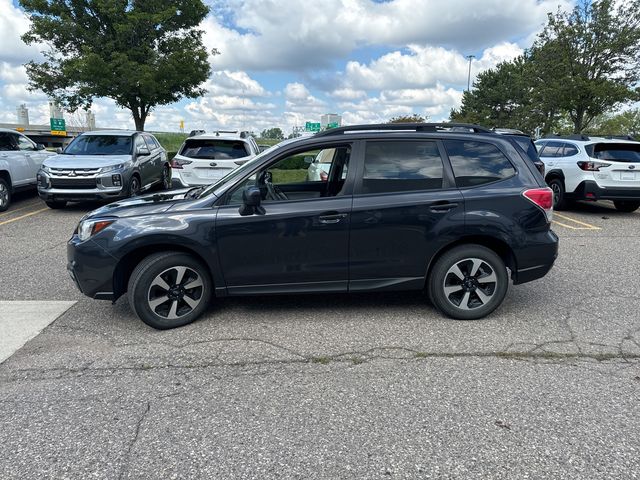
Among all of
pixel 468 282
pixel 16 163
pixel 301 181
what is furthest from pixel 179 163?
pixel 468 282

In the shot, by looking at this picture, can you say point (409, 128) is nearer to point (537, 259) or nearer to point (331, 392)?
point (537, 259)

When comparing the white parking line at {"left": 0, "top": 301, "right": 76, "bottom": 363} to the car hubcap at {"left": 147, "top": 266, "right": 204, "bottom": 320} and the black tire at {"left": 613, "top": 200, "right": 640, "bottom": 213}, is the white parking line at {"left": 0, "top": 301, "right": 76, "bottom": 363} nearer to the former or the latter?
the car hubcap at {"left": 147, "top": 266, "right": 204, "bottom": 320}

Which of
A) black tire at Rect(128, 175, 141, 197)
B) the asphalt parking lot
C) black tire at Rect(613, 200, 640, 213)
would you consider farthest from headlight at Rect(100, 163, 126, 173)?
black tire at Rect(613, 200, 640, 213)

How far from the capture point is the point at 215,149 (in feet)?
30.0

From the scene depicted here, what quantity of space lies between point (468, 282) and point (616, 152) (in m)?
7.65

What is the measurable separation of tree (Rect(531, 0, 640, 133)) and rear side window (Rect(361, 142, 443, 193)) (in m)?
18.4

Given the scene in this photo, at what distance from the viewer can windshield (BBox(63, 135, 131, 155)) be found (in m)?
10.5

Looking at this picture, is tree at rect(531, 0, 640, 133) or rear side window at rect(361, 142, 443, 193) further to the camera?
tree at rect(531, 0, 640, 133)

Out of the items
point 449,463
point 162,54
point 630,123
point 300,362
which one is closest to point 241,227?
point 300,362

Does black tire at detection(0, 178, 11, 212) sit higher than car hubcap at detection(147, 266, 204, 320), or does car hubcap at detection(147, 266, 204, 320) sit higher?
black tire at detection(0, 178, 11, 212)

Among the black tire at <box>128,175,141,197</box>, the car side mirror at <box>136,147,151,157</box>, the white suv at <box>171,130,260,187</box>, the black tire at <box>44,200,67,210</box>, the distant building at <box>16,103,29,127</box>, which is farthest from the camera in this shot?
the distant building at <box>16,103,29,127</box>

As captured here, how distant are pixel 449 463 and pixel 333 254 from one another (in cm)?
203

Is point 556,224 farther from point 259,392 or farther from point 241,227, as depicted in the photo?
point 259,392

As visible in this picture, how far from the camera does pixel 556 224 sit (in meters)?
9.13
